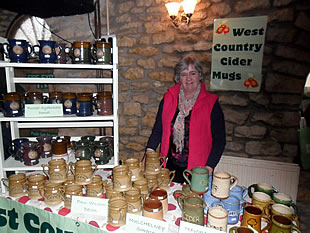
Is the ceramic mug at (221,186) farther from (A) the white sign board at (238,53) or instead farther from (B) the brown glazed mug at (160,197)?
(A) the white sign board at (238,53)

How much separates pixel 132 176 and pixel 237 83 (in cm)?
160

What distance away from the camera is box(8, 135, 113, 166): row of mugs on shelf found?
1559 mm

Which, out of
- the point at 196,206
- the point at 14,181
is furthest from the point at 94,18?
the point at 196,206

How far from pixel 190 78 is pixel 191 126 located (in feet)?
1.20

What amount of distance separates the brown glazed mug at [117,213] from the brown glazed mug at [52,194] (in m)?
0.34

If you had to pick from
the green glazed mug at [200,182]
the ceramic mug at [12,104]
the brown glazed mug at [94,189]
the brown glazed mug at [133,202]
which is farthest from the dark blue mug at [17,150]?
the green glazed mug at [200,182]

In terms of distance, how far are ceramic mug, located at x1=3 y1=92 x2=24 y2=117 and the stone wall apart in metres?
1.35

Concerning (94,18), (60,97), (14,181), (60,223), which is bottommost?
(60,223)

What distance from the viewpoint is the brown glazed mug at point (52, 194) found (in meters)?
1.25

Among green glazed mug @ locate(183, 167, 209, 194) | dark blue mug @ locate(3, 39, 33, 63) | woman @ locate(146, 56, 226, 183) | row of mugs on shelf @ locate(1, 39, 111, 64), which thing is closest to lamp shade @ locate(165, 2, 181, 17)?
woman @ locate(146, 56, 226, 183)

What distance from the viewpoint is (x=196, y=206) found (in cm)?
100

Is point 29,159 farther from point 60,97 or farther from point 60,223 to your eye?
point 60,223

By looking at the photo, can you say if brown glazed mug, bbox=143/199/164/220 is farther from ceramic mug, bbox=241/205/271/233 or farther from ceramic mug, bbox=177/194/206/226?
ceramic mug, bbox=241/205/271/233

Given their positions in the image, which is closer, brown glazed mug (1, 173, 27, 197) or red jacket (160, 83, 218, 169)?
brown glazed mug (1, 173, 27, 197)
